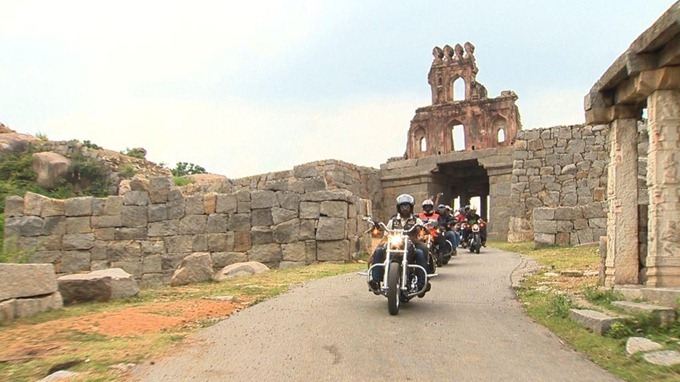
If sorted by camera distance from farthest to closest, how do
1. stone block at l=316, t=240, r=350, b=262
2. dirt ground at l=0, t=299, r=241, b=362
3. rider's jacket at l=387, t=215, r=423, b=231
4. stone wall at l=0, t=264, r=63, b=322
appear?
stone block at l=316, t=240, r=350, b=262 < rider's jacket at l=387, t=215, r=423, b=231 < stone wall at l=0, t=264, r=63, b=322 < dirt ground at l=0, t=299, r=241, b=362

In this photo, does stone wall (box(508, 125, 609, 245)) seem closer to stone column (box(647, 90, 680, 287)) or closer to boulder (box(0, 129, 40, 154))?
stone column (box(647, 90, 680, 287))

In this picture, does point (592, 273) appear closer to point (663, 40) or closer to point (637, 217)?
point (637, 217)

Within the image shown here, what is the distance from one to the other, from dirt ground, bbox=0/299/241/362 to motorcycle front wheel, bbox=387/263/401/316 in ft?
6.88

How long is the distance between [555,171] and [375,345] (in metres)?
19.7

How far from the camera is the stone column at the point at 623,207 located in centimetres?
803

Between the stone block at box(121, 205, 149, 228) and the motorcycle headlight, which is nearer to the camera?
the motorcycle headlight

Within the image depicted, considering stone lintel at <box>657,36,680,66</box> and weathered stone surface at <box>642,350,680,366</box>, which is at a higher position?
stone lintel at <box>657,36,680,66</box>

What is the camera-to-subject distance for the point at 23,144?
97.6ft

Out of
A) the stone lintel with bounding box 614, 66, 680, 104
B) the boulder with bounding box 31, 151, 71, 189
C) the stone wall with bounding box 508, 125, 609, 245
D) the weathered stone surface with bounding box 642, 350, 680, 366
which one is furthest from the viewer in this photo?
the boulder with bounding box 31, 151, 71, 189

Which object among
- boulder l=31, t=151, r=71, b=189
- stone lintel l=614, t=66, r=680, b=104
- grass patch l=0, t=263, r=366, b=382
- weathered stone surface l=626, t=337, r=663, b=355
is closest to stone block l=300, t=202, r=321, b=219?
grass patch l=0, t=263, r=366, b=382

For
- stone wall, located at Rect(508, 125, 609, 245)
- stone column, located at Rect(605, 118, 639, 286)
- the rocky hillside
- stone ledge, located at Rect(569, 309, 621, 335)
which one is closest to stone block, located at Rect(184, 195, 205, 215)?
stone column, located at Rect(605, 118, 639, 286)

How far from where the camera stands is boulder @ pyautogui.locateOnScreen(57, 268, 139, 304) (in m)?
9.03

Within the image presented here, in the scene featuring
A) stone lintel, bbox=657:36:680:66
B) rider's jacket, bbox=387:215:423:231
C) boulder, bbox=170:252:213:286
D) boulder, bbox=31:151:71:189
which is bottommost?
boulder, bbox=170:252:213:286

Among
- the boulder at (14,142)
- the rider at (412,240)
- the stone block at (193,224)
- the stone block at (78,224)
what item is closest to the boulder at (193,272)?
the stone block at (193,224)
